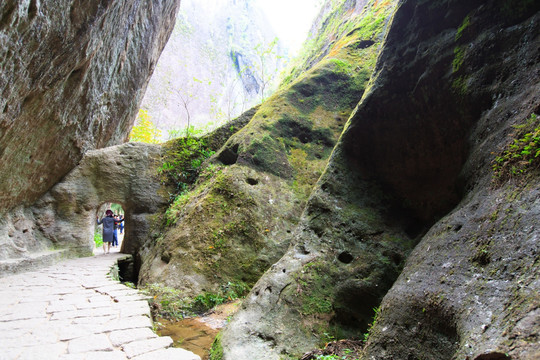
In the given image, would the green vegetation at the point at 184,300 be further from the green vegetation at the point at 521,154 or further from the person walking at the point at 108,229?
the person walking at the point at 108,229

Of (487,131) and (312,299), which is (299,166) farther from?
(487,131)

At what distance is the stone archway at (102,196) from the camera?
10.6m

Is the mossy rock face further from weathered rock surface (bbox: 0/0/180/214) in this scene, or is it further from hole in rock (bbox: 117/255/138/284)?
weathered rock surface (bbox: 0/0/180/214)

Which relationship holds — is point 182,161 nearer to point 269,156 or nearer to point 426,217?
point 269,156


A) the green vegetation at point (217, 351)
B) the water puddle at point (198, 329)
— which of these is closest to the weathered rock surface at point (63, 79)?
the water puddle at point (198, 329)

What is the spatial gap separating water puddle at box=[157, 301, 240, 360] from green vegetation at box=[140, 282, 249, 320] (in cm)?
18

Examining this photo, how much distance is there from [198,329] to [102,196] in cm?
766

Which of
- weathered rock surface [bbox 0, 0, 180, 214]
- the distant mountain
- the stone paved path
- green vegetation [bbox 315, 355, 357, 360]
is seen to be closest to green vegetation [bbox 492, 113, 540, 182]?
green vegetation [bbox 315, 355, 357, 360]

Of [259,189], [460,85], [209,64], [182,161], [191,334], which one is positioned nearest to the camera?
[460,85]

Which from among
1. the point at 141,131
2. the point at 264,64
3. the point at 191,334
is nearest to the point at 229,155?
the point at 191,334

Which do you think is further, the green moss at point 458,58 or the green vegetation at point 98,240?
the green vegetation at point 98,240

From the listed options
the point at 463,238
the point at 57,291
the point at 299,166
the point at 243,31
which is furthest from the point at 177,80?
the point at 463,238

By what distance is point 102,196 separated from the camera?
1145 centimetres

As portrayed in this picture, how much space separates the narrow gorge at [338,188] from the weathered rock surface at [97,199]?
0.05 meters
